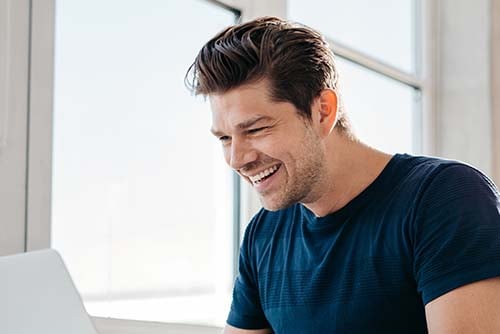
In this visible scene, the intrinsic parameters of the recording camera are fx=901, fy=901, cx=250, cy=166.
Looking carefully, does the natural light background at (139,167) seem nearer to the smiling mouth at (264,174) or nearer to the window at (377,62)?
the smiling mouth at (264,174)

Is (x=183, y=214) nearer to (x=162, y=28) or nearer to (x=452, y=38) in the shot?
(x=162, y=28)

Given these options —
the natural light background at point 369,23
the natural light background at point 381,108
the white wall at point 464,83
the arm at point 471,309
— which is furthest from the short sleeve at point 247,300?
the white wall at point 464,83

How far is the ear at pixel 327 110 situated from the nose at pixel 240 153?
131 millimetres

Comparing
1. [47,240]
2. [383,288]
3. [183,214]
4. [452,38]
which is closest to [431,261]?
[383,288]

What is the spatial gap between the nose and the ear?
0.13 metres

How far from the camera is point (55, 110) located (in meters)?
1.58

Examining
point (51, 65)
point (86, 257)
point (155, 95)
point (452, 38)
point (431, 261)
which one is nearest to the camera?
point (431, 261)

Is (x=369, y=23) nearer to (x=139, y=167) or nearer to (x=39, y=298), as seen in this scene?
(x=139, y=167)

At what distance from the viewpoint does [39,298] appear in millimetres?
1262

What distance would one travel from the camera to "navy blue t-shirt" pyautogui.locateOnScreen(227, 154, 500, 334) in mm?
1313

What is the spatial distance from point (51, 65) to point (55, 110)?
0.08 metres

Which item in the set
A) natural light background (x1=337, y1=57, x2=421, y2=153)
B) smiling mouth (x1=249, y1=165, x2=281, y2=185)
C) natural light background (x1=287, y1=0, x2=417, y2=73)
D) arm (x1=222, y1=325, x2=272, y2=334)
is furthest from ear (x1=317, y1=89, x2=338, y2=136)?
natural light background (x1=337, y1=57, x2=421, y2=153)

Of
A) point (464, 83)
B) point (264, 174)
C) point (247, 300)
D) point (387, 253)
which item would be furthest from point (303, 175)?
point (464, 83)

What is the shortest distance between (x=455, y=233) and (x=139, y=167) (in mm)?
732
